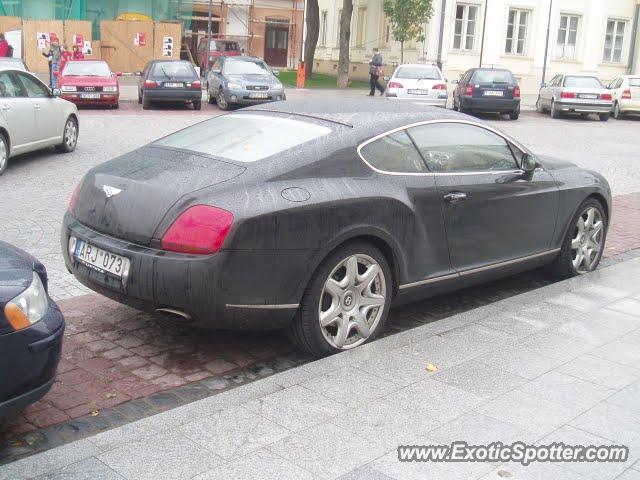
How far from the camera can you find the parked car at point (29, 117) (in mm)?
12008

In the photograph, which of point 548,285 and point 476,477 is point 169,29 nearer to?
point 548,285

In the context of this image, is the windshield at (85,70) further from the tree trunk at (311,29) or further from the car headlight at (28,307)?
the car headlight at (28,307)

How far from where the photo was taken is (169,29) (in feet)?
119

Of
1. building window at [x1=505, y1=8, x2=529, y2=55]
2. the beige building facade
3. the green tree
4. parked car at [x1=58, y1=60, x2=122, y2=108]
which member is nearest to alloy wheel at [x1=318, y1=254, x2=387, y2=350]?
parked car at [x1=58, y1=60, x2=122, y2=108]

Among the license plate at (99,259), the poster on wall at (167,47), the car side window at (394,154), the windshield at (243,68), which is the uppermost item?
the poster on wall at (167,47)

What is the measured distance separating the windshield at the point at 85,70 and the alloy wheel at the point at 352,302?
19980mm

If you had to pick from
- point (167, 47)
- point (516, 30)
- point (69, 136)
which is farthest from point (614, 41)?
point (69, 136)

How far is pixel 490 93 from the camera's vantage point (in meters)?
26.0

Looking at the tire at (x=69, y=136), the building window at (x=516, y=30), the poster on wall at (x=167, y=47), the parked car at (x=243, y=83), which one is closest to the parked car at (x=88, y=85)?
the parked car at (x=243, y=83)

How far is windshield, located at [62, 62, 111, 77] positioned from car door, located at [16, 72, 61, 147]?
1015 cm

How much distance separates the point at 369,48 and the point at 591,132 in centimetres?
2313

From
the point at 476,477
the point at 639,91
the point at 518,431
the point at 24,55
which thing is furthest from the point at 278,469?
the point at 24,55

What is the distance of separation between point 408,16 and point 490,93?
1116 cm

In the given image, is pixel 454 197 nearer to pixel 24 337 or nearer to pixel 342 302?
pixel 342 302
